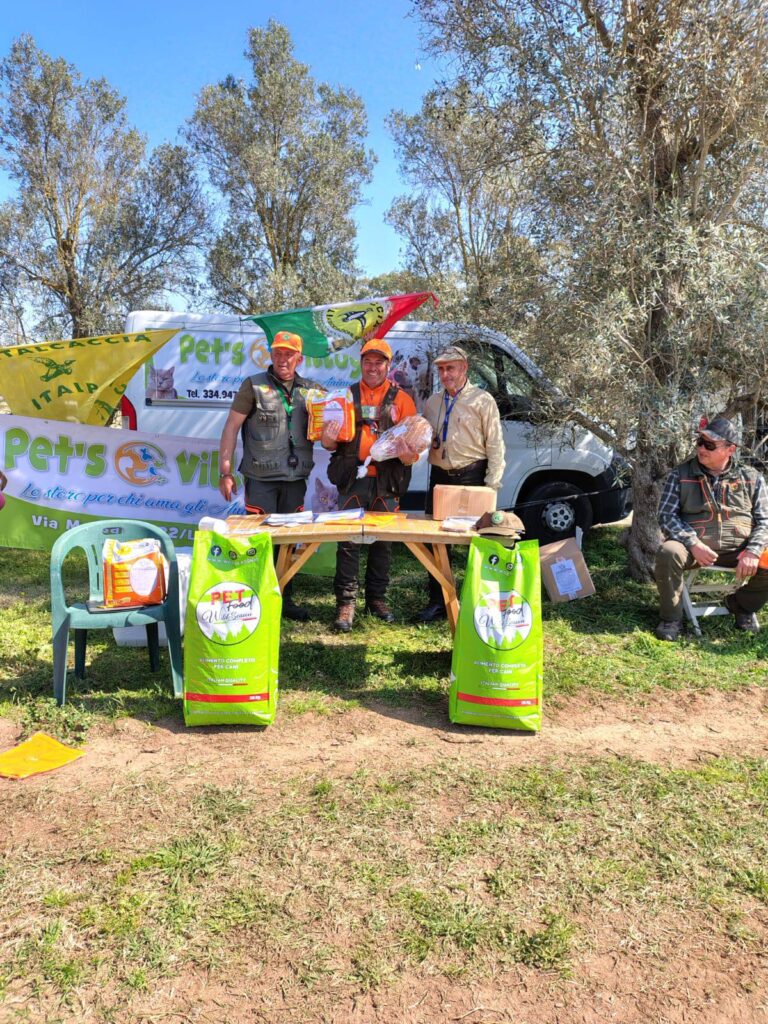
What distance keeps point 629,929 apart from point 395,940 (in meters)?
0.72

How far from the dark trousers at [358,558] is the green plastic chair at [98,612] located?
125 centimetres

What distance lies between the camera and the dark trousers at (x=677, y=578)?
4.73 meters

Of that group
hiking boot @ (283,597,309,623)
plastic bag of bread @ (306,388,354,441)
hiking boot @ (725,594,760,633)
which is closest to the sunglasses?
hiking boot @ (725,594,760,633)

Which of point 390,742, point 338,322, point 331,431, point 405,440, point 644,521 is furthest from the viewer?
point 338,322

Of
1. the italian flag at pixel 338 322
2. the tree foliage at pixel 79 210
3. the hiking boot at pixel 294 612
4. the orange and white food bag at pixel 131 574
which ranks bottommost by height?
the hiking boot at pixel 294 612

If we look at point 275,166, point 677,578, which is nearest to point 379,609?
point 677,578

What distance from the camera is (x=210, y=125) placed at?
20375mm

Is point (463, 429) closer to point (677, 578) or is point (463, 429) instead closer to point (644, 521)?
point (677, 578)

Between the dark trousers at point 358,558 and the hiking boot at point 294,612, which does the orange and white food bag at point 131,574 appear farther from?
the hiking boot at point 294,612

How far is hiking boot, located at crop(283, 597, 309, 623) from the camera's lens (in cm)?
511

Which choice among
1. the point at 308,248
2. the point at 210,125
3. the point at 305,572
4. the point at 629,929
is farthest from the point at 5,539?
the point at 210,125

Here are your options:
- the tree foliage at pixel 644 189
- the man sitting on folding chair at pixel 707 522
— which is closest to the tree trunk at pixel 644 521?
the tree foliage at pixel 644 189

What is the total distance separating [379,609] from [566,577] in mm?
1481

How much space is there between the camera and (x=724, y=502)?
4.79 metres
